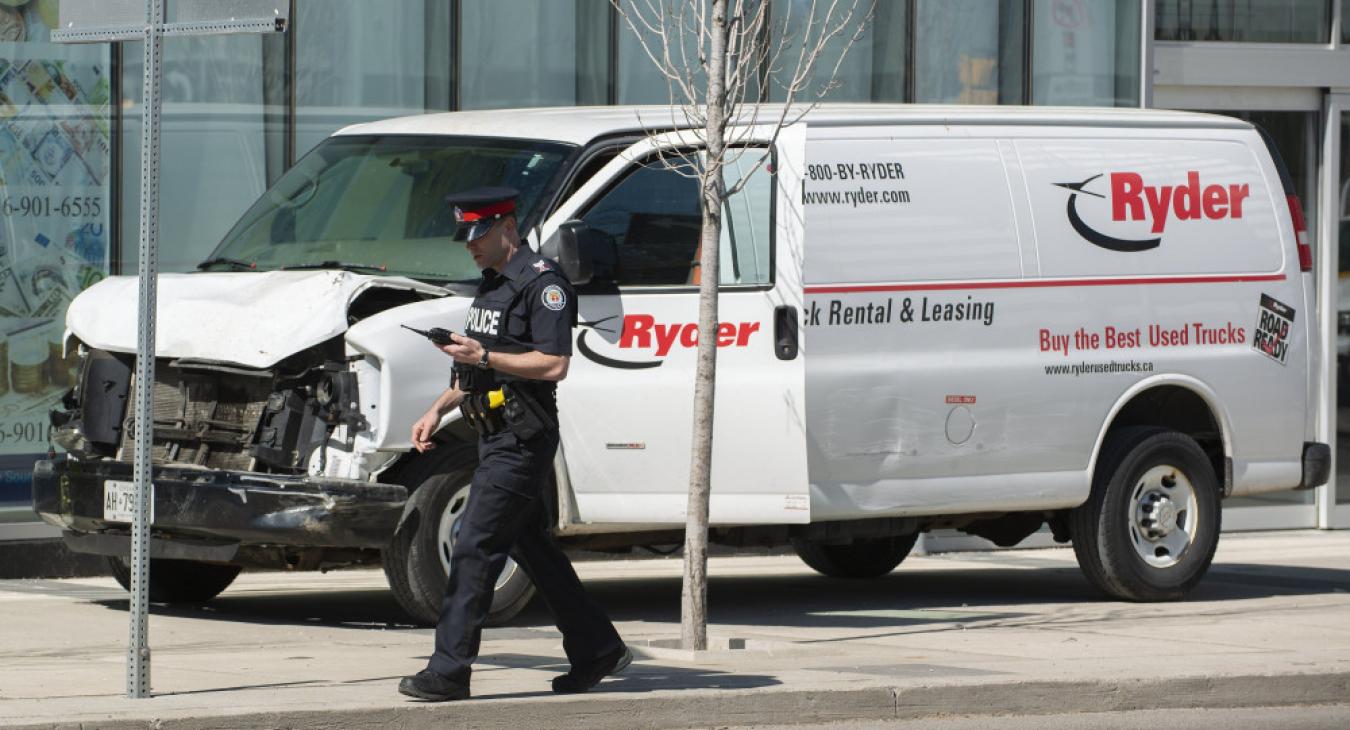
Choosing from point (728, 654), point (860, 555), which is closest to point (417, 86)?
point (860, 555)

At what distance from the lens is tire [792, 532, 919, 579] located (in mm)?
13578

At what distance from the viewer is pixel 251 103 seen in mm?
13961

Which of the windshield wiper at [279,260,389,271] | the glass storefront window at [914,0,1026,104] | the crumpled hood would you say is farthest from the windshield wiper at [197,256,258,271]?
the glass storefront window at [914,0,1026,104]

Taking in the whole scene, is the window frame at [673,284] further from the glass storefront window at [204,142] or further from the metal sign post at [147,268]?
the glass storefront window at [204,142]

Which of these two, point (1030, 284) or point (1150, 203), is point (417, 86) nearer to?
point (1030, 284)

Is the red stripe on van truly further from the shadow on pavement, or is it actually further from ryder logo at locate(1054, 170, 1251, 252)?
the shadow on pavement

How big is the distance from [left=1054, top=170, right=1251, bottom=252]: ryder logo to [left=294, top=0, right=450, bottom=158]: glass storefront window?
4.58m

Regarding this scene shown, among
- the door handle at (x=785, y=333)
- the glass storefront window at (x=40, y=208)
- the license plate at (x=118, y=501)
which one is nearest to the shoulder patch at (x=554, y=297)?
the license plate at (x=118, y=501)

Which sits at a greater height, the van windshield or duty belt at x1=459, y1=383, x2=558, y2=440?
the van windshield

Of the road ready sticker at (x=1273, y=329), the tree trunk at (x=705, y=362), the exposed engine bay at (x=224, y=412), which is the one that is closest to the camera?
the tree trunk at (x=705, y=362)

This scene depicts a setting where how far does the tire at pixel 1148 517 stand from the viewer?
39.4ft

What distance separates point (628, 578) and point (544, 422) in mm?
5689

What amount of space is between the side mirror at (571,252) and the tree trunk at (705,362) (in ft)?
2.46

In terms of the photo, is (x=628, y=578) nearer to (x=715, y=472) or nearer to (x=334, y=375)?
(x=715, y=472)
